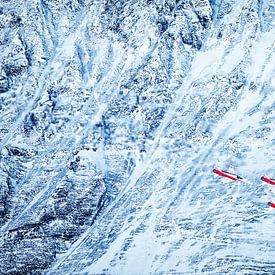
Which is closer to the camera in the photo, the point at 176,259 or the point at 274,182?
the point at 274,182

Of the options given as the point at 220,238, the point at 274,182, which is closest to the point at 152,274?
the point at 220,238

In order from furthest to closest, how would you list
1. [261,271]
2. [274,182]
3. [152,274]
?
[152,274] → [261,271] → [274,182]

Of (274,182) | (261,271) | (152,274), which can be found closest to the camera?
(274,182)

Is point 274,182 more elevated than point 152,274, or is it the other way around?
point 274,182

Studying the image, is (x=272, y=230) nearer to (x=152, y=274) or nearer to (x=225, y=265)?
(x=225, y=265)

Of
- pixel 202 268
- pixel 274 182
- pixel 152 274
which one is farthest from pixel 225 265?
pixel 274 182

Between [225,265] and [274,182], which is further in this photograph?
[225,265]

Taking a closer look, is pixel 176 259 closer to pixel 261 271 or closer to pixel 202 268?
pixel 202 268

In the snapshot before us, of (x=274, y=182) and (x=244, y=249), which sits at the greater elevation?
(x=274, y=182)
